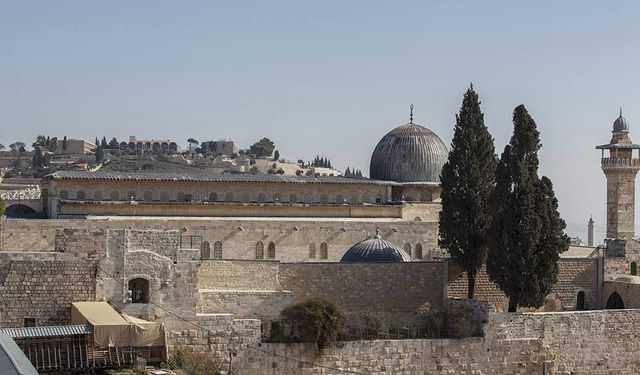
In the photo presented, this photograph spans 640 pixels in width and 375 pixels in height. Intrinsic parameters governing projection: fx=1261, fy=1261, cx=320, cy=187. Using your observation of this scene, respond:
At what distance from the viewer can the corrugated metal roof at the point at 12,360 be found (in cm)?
2039

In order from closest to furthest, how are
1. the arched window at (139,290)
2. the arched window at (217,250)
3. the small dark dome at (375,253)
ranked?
the arched window at (139,290), the small dark dome at (375,253), the arched window at (217,250)

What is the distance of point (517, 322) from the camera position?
30766 mm

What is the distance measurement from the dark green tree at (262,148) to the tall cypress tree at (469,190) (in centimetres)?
10165

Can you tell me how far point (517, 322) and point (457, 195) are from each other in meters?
3.73

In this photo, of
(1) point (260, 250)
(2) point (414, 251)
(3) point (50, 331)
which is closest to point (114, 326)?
(3) point (50, 331)

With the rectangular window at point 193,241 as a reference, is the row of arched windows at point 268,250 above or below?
below

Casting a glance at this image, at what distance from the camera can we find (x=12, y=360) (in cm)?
2114

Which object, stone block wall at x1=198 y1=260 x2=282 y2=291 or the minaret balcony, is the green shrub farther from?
the minaret balcony

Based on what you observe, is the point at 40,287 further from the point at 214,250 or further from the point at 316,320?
the point at 214,250

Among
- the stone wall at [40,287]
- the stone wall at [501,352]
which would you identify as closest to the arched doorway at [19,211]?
the stone wall at [40,287]

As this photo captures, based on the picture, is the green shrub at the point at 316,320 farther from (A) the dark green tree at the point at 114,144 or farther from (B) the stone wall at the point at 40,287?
(A) the dark green tree at the point at 114,144

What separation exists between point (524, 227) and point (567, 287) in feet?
14.0

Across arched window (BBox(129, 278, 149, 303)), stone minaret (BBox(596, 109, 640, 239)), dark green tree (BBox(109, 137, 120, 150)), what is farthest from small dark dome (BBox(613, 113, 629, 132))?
dark green tree (BBox(109, 137, 120, 150))

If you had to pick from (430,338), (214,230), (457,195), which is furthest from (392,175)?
(430,338)
